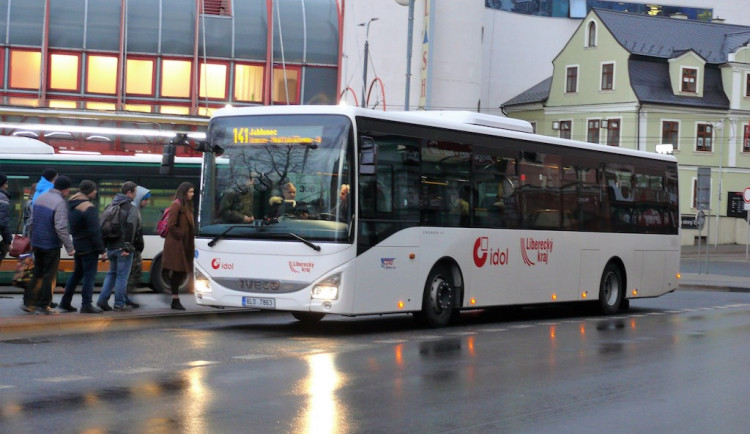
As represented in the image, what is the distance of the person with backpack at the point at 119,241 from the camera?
17.3m

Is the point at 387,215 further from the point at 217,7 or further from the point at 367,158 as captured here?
the point at 217,7

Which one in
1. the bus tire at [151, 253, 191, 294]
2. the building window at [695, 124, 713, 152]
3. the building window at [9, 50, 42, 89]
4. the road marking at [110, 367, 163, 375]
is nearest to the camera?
the road marking at [110, 367, 163, 375]

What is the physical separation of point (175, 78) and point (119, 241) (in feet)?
100

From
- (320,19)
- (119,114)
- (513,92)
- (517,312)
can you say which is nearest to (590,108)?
(513,92)

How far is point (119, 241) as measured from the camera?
17.3 meters

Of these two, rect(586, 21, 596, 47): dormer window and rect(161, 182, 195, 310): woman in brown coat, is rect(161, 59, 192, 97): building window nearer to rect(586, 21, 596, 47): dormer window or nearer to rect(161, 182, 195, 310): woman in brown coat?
rect(161, 182, 195, 310): woman in brown coat

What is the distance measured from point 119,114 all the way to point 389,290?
2938 centimetres

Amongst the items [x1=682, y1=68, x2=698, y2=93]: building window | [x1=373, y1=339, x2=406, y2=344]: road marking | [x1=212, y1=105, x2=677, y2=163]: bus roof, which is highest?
[x1=682, y1=68, x2=698, y2=93]: building window

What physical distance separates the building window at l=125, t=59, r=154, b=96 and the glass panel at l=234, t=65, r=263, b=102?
3236 millimetres

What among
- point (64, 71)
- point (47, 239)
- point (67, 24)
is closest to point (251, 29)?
point (67, 24)

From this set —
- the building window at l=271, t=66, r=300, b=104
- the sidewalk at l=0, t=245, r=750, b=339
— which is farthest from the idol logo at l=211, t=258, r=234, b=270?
the building window at l=271, t=66, r=300, b=104

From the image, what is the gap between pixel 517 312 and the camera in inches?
883

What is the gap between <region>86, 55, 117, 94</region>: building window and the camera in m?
46.2

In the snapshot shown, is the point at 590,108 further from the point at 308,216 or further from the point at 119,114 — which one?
the point at 308,216
